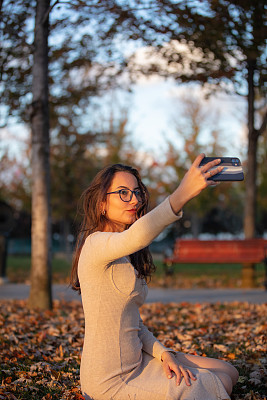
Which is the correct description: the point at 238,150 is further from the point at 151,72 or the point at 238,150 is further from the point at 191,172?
the point at 191,172

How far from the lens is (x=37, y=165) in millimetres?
7488

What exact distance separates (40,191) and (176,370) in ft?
16.6

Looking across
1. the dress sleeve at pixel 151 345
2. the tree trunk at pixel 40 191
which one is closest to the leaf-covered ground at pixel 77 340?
the tree trunk at pixel 40 191

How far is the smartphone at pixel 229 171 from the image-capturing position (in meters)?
2.22

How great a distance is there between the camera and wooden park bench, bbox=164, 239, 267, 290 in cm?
1075

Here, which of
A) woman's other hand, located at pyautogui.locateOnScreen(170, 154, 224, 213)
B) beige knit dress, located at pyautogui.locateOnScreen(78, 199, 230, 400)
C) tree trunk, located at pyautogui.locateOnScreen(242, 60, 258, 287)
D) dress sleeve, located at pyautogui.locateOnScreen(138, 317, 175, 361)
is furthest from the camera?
tree trunk, located at pyautogui.locateOnScreen(242, 60, 258, 287)

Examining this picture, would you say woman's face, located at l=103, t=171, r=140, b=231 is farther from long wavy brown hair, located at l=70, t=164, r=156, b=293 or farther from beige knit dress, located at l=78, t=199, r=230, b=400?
beige knit dress, located at l=78, t=199, r=230, b=400

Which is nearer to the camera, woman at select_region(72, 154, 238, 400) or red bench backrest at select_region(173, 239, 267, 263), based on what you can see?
woman at select_region(72, 154, 238, 400)

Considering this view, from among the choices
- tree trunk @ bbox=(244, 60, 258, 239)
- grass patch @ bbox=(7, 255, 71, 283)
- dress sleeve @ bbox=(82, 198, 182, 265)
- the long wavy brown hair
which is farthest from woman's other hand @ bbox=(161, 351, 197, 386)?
grass patch @ bbox=(7, 255, 71, 283)

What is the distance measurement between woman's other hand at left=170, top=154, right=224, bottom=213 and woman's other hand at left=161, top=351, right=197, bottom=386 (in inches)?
41.6

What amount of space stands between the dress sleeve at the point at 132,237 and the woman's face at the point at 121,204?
0.20 m

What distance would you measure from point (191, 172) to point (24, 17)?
7.33 metres

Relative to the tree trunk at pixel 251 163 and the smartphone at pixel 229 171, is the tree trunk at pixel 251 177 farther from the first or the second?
the smartphone at pixel 229 171

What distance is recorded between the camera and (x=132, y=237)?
235cm
